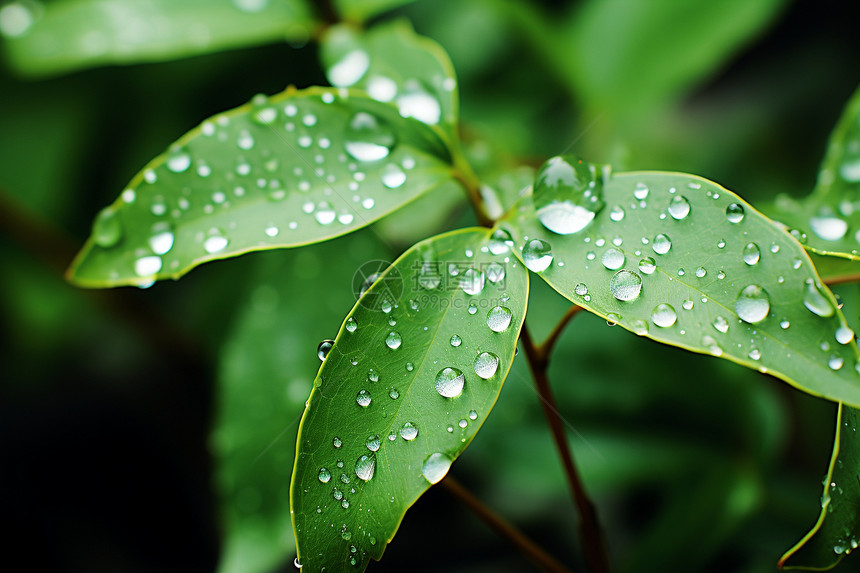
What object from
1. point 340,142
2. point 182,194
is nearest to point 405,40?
point 340,142

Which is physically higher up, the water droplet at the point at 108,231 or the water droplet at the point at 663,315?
the water droplet at the point at 108,231

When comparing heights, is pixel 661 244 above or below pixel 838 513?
above

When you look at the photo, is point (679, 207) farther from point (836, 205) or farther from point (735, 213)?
point (836, 205)

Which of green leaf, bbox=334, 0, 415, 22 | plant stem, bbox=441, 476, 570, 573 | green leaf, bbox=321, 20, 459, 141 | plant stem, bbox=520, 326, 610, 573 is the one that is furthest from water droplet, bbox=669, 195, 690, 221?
green leaf, bbox=334, 0, 415, 22

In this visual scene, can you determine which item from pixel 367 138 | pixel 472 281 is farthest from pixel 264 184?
pixel 472 281

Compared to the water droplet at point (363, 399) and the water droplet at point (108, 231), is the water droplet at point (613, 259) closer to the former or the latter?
the water droplet at point (363, 399)

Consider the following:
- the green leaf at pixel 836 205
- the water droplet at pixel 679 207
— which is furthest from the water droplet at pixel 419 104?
the green leaf at pixel 836 205

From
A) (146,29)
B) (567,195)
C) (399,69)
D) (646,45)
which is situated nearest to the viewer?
(567,195)
